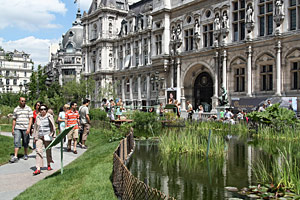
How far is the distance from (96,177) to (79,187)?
0.89m

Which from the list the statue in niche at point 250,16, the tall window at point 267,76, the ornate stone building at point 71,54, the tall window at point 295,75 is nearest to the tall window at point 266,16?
the statue in niche at point 250,16

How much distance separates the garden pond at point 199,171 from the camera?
24.5ft

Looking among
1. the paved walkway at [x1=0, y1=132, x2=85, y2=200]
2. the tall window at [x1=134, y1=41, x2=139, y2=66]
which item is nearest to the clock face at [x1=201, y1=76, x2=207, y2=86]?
Result: the tall window at [x1=134, y1=41, x2=139, y2=66]

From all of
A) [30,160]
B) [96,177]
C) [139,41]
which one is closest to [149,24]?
[139,41]

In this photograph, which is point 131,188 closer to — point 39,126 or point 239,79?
point 39,126

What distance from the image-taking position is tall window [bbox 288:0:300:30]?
24922 mm

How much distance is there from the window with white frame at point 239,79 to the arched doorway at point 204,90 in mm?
3994

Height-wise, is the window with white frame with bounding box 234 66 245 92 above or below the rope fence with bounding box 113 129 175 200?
above

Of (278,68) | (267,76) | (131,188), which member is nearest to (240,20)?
(267,76)

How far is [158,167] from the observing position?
1003 cm

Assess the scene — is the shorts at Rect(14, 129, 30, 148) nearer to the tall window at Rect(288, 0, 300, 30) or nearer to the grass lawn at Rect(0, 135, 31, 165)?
the grass lawn at Rect(0, 135, 31, 165)

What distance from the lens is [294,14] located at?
25469 mm

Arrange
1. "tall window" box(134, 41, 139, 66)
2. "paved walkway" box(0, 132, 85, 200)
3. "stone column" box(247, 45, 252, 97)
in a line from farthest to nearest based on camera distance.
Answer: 1. "tall window" box(134, 41, 139, 66)
2. "stone column" box(247, 45, 252, 97)
3. "paved walkway" box(0, 132, 85, 200)

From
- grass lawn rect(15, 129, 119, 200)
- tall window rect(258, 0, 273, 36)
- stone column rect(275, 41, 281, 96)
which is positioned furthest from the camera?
tall window rect(258, 0, 273, 36)
